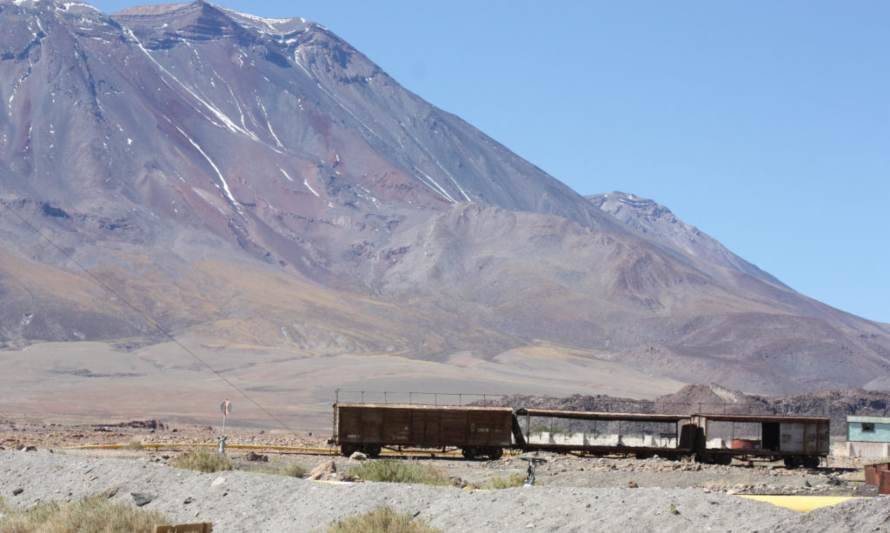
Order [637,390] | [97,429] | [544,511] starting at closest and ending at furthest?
[544,511]
[97,429]
[637,390]

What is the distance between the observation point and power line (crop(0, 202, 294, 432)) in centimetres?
11411

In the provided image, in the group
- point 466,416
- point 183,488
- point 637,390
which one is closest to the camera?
point 183,488

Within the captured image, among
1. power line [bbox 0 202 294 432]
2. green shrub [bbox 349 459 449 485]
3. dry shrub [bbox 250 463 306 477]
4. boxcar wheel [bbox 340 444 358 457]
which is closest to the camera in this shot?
green shrub [bbox 349 459 449 485]

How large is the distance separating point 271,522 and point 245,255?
17905 centimetres

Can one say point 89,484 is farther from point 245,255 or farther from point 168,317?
point 245,255

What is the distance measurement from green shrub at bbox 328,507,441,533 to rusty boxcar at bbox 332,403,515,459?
23.2m

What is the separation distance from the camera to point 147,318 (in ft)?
519

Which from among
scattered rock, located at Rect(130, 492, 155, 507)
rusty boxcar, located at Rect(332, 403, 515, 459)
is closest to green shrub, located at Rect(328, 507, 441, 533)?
scattered rock, located at Rect(130, 492, 155, 507)

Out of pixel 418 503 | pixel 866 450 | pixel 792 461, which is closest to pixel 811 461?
pixel 792 461

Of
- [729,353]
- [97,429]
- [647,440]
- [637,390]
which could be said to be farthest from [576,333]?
[647,440]

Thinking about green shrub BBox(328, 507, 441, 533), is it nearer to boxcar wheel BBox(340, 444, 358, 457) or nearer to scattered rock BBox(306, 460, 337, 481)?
scattered rock BBox(306, 460, 337, 481)

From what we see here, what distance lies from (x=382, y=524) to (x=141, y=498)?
6.19 m

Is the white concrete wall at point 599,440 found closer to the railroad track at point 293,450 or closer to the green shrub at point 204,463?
the railroad track at point 293,450

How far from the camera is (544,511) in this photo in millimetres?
20094
